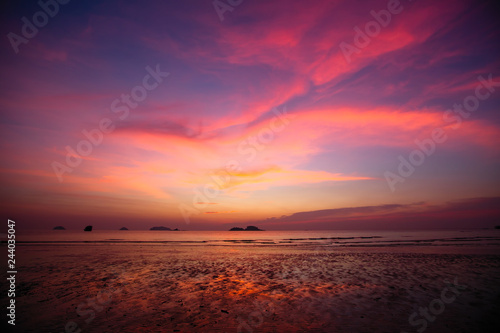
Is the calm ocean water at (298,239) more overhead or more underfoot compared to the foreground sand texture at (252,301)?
more underfoot

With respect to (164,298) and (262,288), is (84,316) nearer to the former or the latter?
(164,298)

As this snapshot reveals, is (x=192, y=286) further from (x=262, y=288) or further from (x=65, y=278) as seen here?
(x=65, y=278)

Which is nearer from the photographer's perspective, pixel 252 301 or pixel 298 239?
pixel 252 301

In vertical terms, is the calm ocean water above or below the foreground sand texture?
below

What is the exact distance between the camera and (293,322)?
994cm

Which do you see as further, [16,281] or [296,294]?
[16,281]

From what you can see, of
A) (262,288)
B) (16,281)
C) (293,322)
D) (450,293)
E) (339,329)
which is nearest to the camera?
(339,329)

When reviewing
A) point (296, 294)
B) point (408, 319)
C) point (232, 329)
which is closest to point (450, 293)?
point (408, 319)

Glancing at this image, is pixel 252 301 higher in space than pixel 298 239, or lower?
higher

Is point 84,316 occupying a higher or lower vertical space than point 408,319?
higher

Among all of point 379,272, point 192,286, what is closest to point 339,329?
point 192,286

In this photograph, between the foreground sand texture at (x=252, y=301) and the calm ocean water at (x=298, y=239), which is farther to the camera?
the calm ocean water at (x=298, y=239)

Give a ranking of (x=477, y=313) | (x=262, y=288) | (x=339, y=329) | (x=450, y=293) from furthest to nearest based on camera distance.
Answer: (x=262, y=288) → (x=450, y=293) → (x=477, y=313) → (x=339, y=329)

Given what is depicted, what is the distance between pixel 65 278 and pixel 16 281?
9.52 ft
